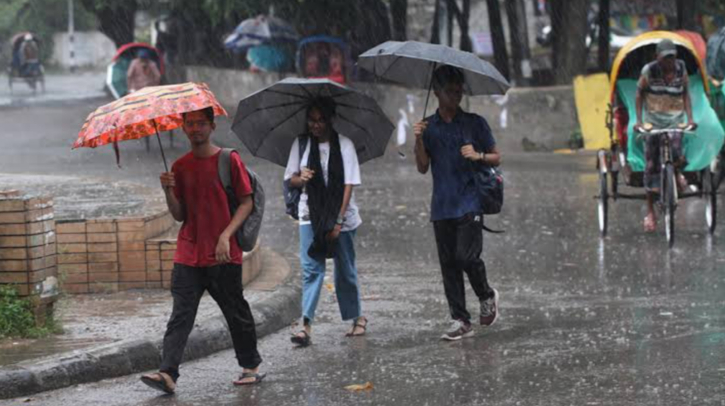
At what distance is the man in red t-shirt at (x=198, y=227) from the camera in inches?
292

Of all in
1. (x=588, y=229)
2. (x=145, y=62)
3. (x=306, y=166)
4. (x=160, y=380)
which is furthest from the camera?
(x=145, y=62)

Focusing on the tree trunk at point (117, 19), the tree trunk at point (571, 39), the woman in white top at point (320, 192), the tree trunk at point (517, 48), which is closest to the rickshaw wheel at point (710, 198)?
the woman in white top at point (320, 192)

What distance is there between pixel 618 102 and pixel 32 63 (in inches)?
1282

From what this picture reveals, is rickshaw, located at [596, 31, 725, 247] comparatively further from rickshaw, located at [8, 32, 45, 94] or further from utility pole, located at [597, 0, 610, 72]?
rickshaw, located at [8, 32, 45, 94]

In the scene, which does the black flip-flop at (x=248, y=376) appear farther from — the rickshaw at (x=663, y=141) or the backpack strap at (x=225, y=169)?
the rickshaw at (x=663, y=141)

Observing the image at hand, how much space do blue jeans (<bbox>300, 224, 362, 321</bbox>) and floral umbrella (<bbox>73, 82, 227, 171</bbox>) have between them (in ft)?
5.91

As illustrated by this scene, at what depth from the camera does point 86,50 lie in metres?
65.8

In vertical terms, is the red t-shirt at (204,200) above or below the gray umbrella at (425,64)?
below

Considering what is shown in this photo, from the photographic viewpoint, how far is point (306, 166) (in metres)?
8.79

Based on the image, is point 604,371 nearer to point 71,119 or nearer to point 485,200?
point 485,200

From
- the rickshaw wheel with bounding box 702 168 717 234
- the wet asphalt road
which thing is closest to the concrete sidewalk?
the wet asphalt road

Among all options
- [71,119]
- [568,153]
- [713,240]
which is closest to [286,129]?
[713,240]

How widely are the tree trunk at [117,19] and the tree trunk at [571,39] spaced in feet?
45.1

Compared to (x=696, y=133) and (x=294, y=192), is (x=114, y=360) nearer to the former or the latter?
(x=294, y=192)
